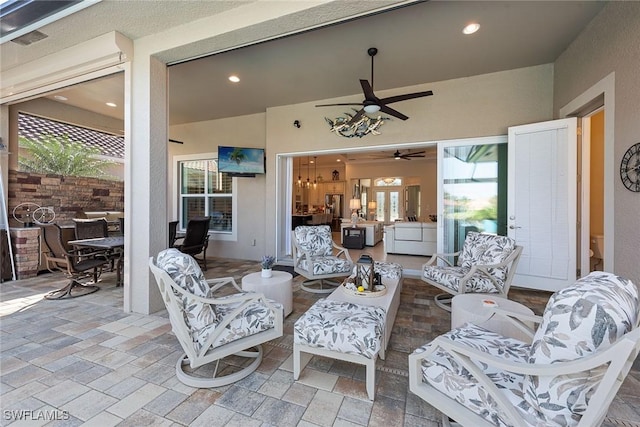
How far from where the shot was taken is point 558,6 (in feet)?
9.48

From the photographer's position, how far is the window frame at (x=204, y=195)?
661 centimetres

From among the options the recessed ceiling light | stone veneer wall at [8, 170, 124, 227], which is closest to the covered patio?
stone veneer wall at [8, 170, 124, 227]

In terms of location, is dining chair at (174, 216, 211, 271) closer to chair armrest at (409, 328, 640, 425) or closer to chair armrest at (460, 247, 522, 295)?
chair armrest at (460, 247, 522, 295)

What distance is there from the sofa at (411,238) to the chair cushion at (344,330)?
210 inches

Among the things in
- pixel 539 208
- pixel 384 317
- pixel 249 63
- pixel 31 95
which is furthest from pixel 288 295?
pixel 31 95

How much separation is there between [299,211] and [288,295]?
9.91 meters

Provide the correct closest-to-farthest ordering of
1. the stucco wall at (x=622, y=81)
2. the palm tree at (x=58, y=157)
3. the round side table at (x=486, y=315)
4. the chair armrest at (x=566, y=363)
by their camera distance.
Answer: the chair armrest at (x=566, y=363) → the round side table at (x=486, y=315) → the stucco wall at (x=622, y=81) → the palm tree at (x=58, y=157)

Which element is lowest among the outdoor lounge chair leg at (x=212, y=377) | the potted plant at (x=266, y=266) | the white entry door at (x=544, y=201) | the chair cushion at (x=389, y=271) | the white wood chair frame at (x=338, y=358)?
the outdoor lounge chair leg at (x=212, y=377)

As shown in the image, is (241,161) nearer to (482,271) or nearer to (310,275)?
(310,275)

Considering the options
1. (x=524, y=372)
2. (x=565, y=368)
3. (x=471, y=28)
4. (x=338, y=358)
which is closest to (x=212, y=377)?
(x=338, y=358)

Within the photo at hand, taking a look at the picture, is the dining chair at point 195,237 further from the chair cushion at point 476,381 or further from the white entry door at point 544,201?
the white entry door at point 544,201

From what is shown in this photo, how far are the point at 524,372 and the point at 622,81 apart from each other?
3.36 meters

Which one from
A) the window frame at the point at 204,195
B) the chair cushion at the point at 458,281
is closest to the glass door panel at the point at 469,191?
the chair cushion at the point at 458,281

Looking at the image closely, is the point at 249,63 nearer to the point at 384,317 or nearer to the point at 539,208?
the point at 384,317
